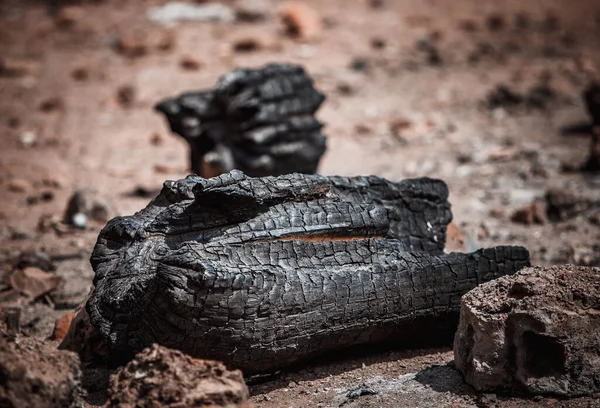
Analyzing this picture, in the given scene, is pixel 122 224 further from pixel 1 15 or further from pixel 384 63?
pixel 1 15

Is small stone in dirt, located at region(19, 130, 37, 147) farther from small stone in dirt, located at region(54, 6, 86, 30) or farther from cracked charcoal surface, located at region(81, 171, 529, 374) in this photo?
cracked charcoal surface, located at region(81, 171, 529, 374)

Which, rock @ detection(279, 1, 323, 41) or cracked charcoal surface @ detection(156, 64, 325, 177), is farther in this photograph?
rock @ detection(279, 1, 323, 41)

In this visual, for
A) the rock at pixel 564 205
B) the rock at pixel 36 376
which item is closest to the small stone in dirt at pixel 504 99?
the rock at pixel 564 205

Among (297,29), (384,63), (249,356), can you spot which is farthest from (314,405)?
(297,29)

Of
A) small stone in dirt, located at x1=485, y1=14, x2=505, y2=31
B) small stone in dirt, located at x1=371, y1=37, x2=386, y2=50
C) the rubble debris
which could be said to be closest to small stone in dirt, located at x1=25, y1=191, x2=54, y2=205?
the rubble debris

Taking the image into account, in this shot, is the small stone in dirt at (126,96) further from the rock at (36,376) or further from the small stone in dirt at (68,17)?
the rock at (36,376)

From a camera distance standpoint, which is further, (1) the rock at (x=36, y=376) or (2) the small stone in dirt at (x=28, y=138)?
(2) the small stone in dirt at (x=28, y=138)
